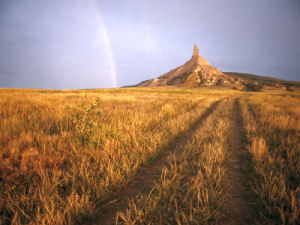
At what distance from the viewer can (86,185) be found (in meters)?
1.74

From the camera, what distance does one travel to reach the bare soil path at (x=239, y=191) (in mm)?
1385

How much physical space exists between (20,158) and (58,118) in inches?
115

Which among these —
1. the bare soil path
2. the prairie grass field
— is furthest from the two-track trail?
the bare soil path

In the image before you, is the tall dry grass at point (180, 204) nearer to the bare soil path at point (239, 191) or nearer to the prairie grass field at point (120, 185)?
the prairie grass field at point (120, 185)

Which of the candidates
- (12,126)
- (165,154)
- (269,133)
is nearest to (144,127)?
(165,154)

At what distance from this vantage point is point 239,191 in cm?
178

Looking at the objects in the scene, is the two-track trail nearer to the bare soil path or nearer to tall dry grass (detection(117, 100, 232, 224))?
tall dry grass (detection(117, 100, 232, 224))

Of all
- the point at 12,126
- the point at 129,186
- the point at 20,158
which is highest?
the point at 12,126

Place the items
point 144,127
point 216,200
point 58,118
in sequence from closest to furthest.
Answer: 1. point 216,200
2. point 144,127
3. point 58,118

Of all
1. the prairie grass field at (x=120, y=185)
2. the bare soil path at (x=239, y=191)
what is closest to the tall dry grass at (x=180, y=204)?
the prairie grass field at (x=120, y=185)

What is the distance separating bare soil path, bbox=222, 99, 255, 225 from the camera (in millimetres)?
1385

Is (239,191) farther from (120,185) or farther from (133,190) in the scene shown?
(120,185)

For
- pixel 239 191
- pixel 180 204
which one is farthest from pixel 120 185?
pixel 239 191

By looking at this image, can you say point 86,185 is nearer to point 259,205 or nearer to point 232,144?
point 259,205
